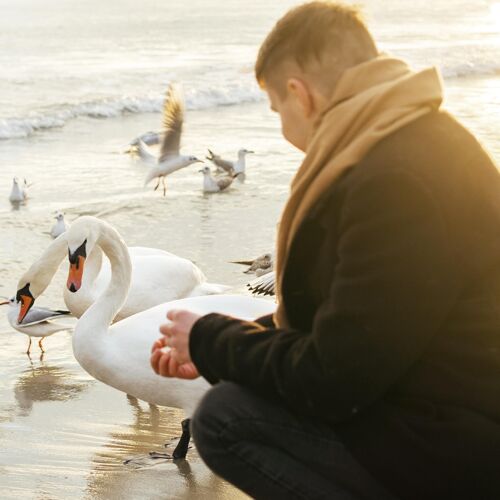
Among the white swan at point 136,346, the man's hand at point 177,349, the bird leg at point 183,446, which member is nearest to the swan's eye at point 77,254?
the white swan at point 136,346

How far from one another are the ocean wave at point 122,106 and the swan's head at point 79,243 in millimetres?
11415

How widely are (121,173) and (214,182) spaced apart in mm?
1666

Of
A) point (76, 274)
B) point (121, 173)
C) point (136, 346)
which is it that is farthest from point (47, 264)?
point (121, 173)

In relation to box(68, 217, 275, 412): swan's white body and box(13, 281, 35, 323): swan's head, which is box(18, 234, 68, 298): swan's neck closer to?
box(13, 281, 35, 323): swan's head

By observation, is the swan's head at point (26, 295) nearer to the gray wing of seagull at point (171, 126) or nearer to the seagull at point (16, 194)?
the seagull at point (16, 194)

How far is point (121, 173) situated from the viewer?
1306 centimetres

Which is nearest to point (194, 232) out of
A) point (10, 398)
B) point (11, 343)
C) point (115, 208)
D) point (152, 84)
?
point (115, 208)

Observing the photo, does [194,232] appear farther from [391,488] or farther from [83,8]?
[83,8]

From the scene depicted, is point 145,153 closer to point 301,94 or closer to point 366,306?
point 301,94

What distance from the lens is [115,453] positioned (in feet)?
15.5

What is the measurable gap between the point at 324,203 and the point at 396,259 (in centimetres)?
22

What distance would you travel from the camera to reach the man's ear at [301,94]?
2535mm

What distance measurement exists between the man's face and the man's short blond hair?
50 mm

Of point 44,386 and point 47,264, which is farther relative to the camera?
point 44,386
